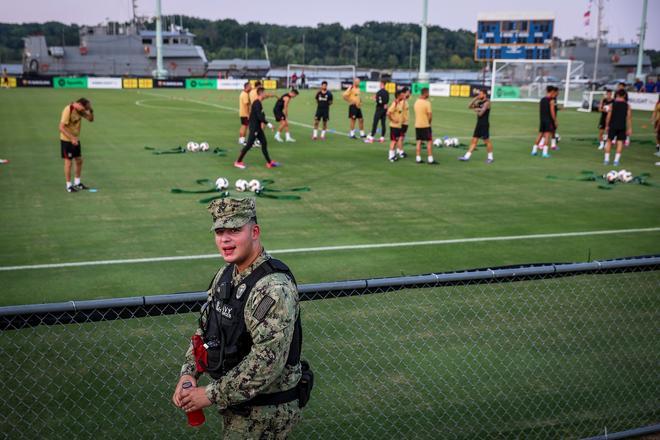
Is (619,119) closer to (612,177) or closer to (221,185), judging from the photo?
(612,177)

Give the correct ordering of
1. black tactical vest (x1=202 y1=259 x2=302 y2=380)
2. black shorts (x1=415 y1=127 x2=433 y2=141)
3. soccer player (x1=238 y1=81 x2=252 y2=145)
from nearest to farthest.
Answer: black tactical vest (x1=202 y1=259 x2=302 y2=380), black shorts (x1=415 y1=127 x2=433 y2=141), soccer player (x1=238 y1=81 x2=252 y2=145)

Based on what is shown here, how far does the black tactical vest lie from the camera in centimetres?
338

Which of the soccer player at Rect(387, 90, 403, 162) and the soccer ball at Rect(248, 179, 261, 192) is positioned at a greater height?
the soccer player at Rect(387, 90, 403, 162)

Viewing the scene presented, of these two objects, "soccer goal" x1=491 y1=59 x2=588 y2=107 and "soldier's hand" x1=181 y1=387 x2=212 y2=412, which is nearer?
"soldier's hand" x1=181 y1=387 x2=212 y2=412

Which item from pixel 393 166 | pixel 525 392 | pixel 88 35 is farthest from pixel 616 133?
pixel 88 35

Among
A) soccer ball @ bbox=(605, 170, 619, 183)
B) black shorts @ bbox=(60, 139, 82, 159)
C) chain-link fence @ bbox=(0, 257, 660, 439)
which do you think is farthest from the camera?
soccer ball @ bbox=(605, 170, 619, 183)

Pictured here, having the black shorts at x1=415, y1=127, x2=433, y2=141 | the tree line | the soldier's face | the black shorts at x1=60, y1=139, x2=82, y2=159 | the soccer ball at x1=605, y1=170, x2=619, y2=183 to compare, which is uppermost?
the tree line

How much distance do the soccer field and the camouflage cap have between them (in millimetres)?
5553

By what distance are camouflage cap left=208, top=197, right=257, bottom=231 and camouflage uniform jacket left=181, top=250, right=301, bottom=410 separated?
349mm

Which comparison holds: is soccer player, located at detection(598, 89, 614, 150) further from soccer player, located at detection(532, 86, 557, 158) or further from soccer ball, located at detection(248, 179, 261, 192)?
soccer ball, located at detection(248, 179, 261, 192)

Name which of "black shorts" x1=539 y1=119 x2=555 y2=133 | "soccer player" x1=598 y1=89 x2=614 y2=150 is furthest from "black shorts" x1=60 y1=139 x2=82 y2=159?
"soccer player" x1=598 y1=89 x2=614 y2=150

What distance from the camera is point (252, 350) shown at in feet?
10.8

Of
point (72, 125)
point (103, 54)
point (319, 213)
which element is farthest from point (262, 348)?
point (103, 54)

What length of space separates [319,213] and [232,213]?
9.92 meters
